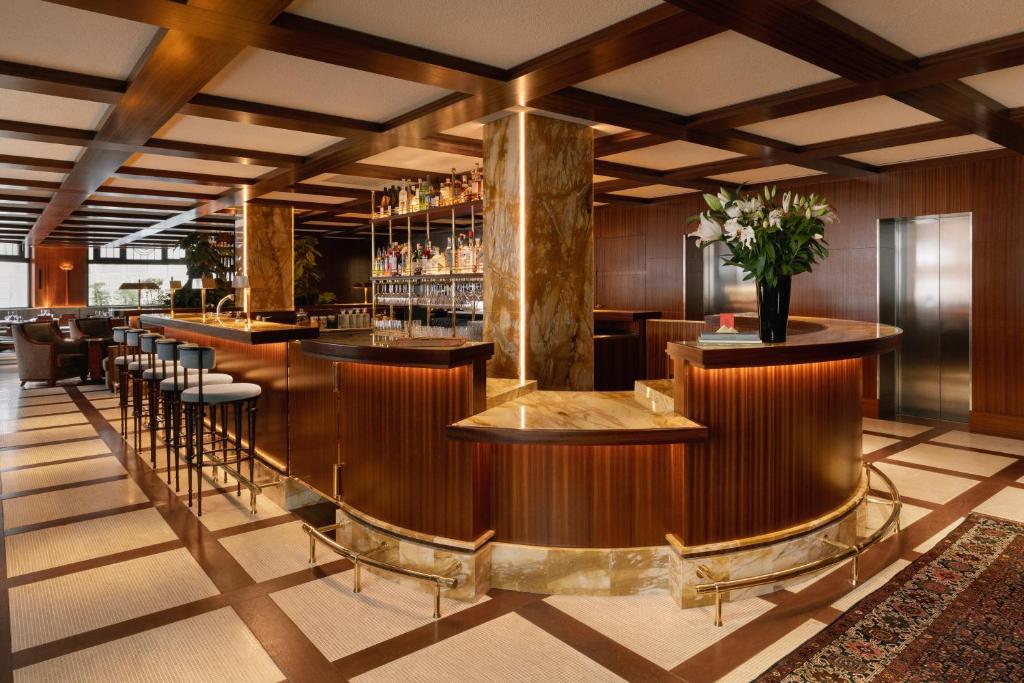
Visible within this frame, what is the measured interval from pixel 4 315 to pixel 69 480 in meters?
16.0

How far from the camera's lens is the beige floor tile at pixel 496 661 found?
8.95 ft

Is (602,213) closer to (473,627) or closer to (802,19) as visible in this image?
(802,19)

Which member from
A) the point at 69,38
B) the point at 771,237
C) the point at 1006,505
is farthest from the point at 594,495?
the point at 69,38

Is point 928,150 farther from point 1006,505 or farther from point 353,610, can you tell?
point 353,610

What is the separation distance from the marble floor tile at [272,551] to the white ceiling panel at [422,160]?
139 inches

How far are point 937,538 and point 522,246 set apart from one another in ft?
10.7

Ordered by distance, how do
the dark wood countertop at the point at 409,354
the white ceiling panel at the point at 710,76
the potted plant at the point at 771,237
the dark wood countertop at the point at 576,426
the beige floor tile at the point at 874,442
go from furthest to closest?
the beige floor tile at the point at 874,442
the white ceiling panel at the point at 710,76
the potted plant at the point at 771,237
the dark wood countertop at the point at 409,354
the dark wood countertop at the point at 576,426

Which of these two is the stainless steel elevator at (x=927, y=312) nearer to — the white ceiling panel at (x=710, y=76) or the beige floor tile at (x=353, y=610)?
the white ceiling panel at (x=710, y=76)

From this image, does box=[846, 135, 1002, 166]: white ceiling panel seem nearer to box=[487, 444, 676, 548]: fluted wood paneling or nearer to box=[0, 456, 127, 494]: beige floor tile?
box=[487, 444, 676, 548]: fluted wood paneling

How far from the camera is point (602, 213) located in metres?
11.1

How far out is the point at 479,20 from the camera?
127 inches

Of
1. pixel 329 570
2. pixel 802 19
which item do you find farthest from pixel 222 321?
pixel 802 19

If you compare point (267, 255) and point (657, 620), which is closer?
point (657, 620)

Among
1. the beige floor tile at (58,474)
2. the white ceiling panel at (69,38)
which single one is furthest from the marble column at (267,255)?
the white ceiling panel at (69,38)
